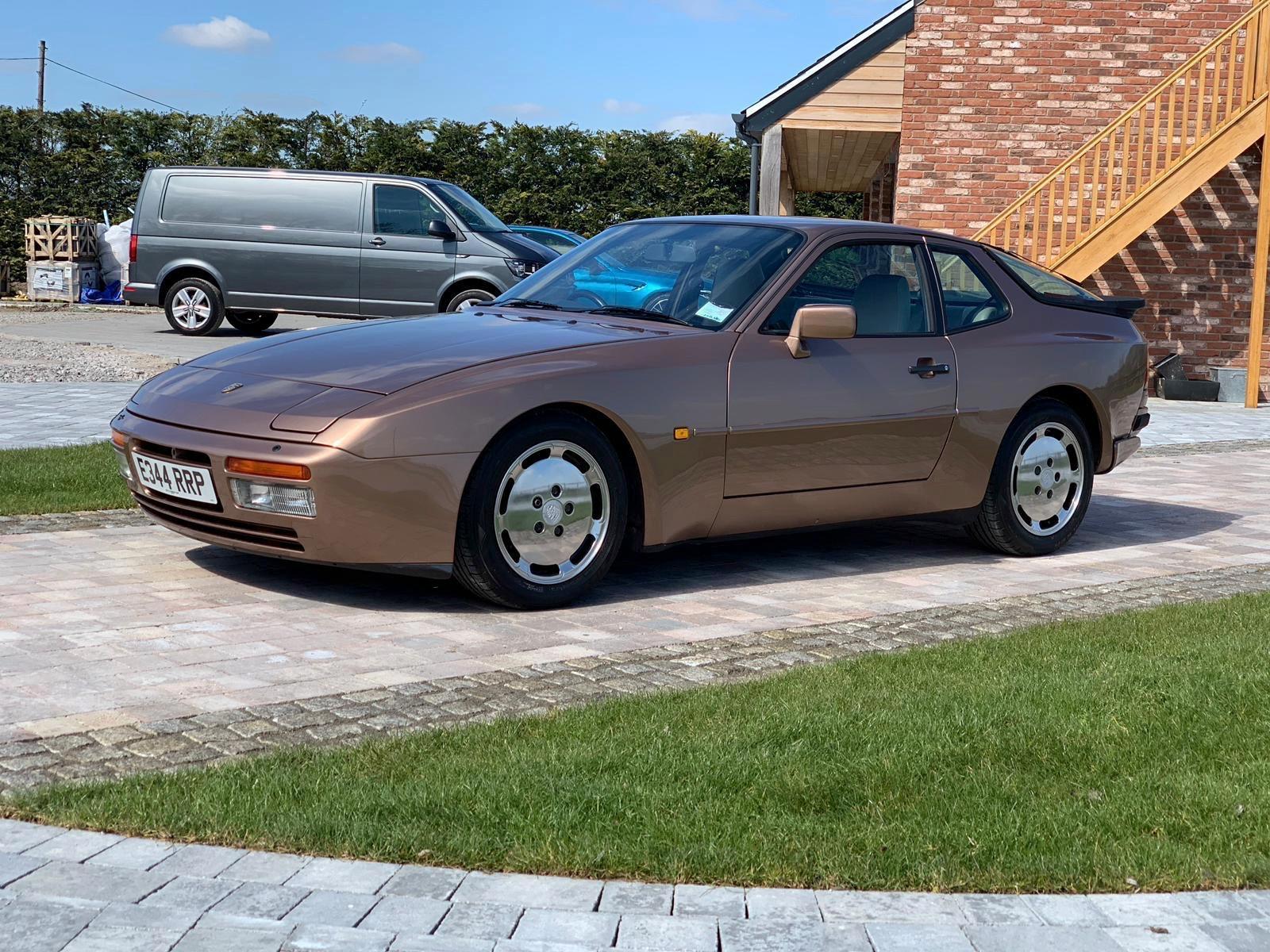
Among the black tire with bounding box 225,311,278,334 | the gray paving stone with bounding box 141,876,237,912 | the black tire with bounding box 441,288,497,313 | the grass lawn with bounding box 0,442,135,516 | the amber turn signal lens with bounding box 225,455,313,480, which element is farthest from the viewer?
the black tire with bounding box 225,311,278,334

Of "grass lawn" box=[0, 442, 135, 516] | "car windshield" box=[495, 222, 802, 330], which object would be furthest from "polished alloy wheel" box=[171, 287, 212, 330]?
"car windshield" box=[495, 222, 802, 330]

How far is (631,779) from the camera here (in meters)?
4.00

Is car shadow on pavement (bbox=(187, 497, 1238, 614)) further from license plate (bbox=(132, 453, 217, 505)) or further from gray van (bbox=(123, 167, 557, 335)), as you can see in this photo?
gray van (bbox=(123, 167, 557, 335))

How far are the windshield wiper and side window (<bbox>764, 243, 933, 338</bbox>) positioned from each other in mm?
442

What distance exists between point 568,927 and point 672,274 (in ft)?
13.7

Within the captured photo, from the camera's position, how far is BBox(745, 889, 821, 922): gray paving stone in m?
3.22

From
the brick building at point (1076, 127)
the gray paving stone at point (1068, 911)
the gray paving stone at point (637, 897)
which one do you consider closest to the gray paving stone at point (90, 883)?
the gray paving stone at point (637, 897)

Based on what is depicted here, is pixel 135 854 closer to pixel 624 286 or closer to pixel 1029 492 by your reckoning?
pixel 624 286

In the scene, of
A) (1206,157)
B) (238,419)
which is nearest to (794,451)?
(238,419)

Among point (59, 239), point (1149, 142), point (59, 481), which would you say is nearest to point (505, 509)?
point (59, 481)

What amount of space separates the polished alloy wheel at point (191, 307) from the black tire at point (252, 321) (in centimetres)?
63

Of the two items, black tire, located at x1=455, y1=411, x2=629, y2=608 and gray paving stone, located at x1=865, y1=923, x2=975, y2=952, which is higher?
black tire, located at x1=455, y1=411, x2=629, y2=608

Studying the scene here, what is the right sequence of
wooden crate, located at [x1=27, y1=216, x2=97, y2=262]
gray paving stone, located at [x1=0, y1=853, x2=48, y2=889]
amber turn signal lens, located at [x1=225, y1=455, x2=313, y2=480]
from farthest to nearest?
wooden crate, located at [x1=27, y1=216, x2=97, y2=262]
amber turn signal lens, located at [x1=225, y1=455, x2=313, y2=480]
gray paving stone, located at [x1=0, y1=853, x2=48, y2=889]

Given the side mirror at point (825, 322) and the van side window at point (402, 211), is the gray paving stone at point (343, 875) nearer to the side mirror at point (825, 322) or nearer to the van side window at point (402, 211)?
the side mirror at point (825, 322)
